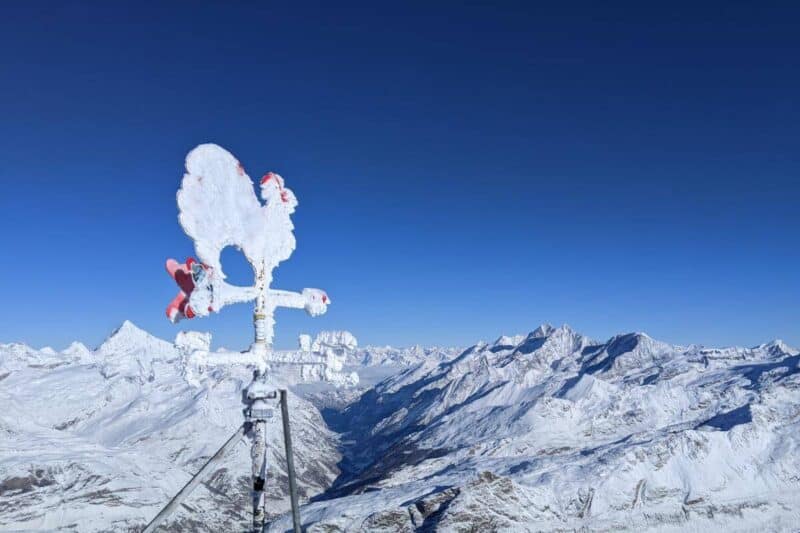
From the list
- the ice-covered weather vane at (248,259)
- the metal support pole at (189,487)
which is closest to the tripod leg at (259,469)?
Result: the ice-covered weather vane at (248,259)

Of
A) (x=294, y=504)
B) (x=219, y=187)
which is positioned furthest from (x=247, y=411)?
(x=219, y=187)

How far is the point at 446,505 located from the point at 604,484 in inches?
2762

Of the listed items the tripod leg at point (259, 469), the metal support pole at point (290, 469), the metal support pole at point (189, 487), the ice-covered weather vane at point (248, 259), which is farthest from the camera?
the tripod leg at point (259, 469)

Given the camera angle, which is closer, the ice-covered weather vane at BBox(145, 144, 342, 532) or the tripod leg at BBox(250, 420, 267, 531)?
the ice-covered weather vane at BBox(145, 144, 342, 532)

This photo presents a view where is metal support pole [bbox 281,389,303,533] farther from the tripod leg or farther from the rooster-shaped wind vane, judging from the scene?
the rooster-shaped wind vane

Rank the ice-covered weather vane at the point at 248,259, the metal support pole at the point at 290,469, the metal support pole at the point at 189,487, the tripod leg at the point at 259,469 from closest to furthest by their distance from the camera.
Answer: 1. the metal support pole at the point at 189,487
2. the metal support pole at the point at 290,469
3. the ice-covered weather vane at the point at 248,259
4. the tripod leg at the point at 259,469

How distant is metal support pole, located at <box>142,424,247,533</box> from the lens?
715cm

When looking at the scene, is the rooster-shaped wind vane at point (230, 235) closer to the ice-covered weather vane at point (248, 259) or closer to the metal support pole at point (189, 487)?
the ice-covered weather vane at point (248, 259)

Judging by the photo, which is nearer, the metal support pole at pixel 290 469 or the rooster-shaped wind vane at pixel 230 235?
the metal support pole at pixel 290 469

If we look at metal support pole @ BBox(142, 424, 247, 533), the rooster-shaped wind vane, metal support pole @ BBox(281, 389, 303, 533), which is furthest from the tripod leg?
the rooster-shaped wind vane

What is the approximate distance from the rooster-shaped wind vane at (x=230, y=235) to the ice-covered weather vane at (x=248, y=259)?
2 centimetres

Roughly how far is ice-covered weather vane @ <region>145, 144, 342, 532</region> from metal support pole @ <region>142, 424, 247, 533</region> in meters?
0.02

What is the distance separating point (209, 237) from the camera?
9.65m

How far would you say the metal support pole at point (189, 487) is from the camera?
282 inches
